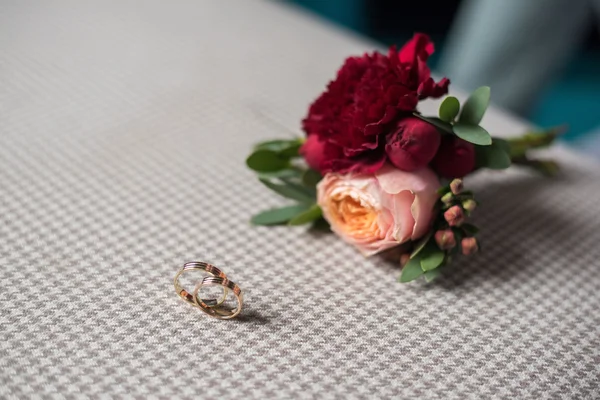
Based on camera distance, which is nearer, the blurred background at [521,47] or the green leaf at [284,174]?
the green leaf at [284,174]

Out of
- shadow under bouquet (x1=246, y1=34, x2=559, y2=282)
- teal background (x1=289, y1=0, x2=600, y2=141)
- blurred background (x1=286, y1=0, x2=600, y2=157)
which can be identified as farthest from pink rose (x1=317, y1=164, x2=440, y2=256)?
teal background (x1=289, y1=0, x2=600, y2=141)

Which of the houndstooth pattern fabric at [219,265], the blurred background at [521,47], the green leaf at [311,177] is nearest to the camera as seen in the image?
the houndstooth pattern fabric at [219,265]

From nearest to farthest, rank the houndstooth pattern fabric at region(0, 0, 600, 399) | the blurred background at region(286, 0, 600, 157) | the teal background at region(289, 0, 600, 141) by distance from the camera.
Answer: the houndstooth pattern fabric at region(0, 0, 600, 399), the blurred background at region(286, 0, 600, 157), the teal background at region(289, 0, 600, 141)

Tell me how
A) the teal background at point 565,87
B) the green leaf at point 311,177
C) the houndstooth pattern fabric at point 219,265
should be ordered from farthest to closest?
the teal background at point 565,87, the green leaf at point 311,177, the houndstooth pattern fabric at point 219,265

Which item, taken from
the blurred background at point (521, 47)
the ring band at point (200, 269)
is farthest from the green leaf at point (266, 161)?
the blurred background at point (521, 47)

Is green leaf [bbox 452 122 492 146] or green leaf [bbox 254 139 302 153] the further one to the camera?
green leaf [bbox 254 139 302 153]

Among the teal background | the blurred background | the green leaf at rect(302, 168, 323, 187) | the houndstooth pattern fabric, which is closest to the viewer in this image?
the houndstooth pattern fabric

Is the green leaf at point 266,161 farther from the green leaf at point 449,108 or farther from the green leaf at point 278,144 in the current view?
the green leaf at point 449,108

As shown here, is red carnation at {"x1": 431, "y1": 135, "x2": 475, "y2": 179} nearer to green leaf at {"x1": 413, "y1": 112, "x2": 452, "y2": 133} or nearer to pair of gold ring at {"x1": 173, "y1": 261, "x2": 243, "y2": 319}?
green leaf at {"x1": 413, "y1": 112, "x2": 452, "y2": 133}

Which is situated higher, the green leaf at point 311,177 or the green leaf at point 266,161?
the green leaf at point 311,177
